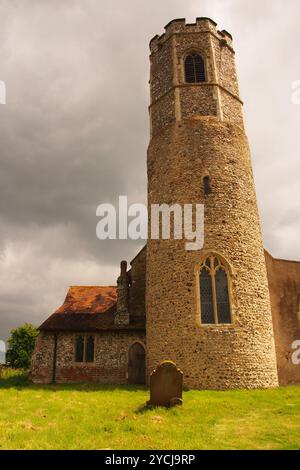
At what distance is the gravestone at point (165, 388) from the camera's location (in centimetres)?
946

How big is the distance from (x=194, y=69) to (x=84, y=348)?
53.6 ft

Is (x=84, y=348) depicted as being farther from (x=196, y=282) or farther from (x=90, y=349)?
(x=196, y=282)

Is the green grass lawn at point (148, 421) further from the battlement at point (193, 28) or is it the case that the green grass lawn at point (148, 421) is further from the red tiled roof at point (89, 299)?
the battlement at point (193, 28)

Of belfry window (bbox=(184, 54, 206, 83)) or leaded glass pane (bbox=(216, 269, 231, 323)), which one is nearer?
leaded glass pane (bbox=(216, 269, 231, 323))

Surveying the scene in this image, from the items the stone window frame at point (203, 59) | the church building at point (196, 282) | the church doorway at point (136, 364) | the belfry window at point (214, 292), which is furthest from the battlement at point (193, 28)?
the church doorway at point (136, 364)

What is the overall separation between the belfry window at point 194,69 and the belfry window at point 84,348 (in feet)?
49.3

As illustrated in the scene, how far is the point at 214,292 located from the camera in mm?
14195

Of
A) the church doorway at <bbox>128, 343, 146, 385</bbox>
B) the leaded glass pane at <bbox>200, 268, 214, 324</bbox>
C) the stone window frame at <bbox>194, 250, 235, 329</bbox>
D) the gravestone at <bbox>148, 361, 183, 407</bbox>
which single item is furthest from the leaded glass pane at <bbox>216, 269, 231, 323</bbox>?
the church doorway at <bbox>128, 343, 146, 385</bbox>

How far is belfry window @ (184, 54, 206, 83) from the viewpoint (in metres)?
18.8

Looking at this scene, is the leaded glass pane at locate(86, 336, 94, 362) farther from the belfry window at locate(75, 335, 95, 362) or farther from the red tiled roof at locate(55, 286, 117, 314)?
the red tiled roof at locate(55, 286, 117, 314)

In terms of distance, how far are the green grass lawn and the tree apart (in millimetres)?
34124

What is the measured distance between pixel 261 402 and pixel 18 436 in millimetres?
→ 7261

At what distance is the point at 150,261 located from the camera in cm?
1622

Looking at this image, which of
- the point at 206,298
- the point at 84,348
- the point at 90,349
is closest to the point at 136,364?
the point at 90,349
